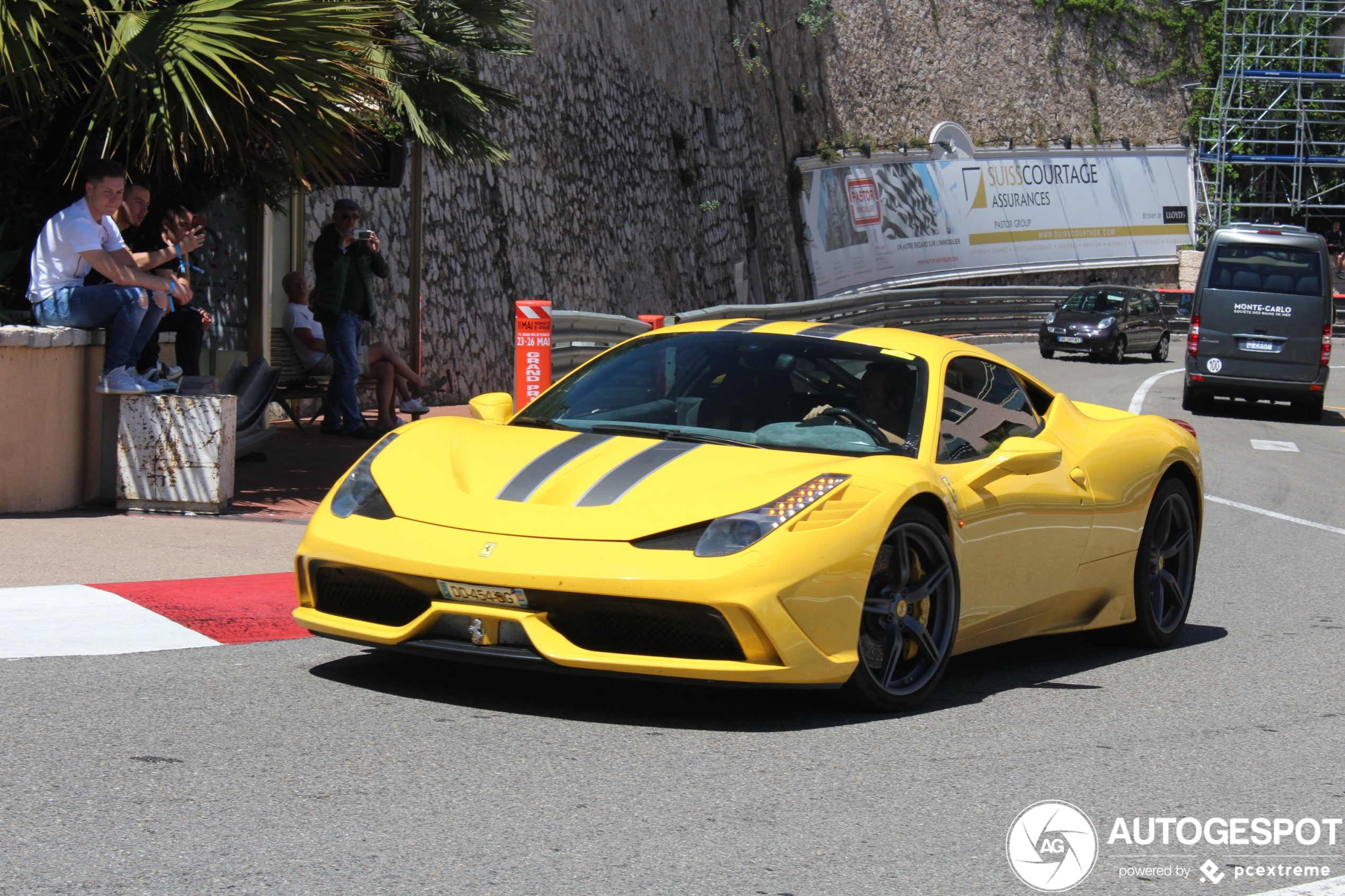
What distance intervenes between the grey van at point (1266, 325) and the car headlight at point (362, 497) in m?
17.7

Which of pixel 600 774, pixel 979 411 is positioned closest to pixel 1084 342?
pixel 979 411

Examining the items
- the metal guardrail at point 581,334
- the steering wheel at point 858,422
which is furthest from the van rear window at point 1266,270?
the steering wheel at point 858,422

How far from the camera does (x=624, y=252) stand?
24.4 meters

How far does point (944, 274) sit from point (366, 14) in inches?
1211

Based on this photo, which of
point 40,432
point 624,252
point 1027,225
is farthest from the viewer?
point 1027,225

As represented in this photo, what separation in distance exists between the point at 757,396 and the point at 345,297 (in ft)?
24.5

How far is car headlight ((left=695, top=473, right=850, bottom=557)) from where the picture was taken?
4734 mm

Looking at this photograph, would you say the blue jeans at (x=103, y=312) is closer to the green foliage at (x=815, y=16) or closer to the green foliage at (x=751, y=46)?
the green foliage at (x=751, y=46)

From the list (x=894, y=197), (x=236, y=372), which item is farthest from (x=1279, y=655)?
(x=894, y=197)

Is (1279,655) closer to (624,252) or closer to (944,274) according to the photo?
(624,252)

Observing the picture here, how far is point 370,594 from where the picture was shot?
505 cm

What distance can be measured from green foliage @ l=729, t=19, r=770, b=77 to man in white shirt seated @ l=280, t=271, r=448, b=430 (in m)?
19.3

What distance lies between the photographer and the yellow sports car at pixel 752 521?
472 cm

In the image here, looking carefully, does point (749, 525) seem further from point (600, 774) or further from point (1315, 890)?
point (1315, 890)
